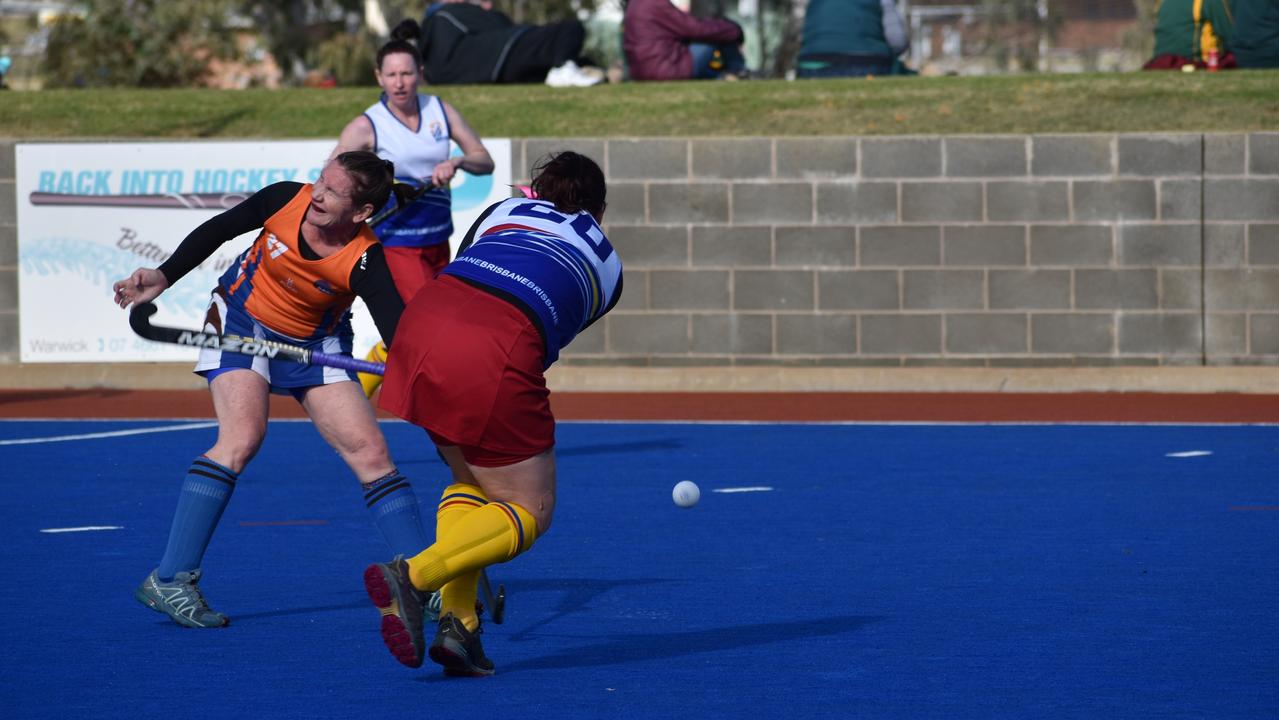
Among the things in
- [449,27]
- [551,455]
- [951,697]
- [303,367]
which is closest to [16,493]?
[303,367]

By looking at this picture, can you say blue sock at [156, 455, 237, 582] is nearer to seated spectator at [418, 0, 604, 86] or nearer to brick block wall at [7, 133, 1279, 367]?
brick block wall at [7, 133, 1279, 367]

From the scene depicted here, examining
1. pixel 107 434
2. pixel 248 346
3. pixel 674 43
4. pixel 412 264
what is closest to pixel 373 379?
pixel 412 264

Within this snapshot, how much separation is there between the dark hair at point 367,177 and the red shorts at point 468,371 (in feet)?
2.52

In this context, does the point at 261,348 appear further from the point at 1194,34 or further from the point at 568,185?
the point at 1194,34

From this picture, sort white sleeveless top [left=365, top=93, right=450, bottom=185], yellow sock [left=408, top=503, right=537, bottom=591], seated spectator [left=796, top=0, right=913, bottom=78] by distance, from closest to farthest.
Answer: yellow sock [left=408, top=503, right=537, bottom=591] < white sleeveless top [left=365, top=93, right=450, bottom=185] < seated spectator [left=796, top=0, right=913, bottom=78]

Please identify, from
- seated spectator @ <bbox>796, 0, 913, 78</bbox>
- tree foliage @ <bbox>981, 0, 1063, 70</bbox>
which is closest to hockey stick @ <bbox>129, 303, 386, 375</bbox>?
seated spectator @ <bbox>796, 0, 913, 78</bbox>

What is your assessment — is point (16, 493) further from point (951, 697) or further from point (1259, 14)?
point (1259, 14)

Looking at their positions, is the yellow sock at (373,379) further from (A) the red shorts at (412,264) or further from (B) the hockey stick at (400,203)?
(B) the hockey stick at (400,203)

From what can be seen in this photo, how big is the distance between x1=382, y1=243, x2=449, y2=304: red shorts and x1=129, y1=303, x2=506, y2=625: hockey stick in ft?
10.6

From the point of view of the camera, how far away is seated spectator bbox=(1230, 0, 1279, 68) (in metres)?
17.5

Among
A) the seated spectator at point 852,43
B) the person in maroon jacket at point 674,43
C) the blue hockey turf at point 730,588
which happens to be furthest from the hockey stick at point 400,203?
the seated spectator at point 852,43

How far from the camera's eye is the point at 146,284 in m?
6.34

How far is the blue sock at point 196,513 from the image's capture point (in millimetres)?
6473

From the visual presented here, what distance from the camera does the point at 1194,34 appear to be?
58.2ft
